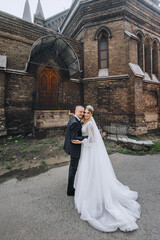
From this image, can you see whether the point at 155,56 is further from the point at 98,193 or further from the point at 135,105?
the point at 98,193

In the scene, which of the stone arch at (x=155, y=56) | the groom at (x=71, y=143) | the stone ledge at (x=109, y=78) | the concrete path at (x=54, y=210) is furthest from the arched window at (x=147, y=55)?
the groom at (x=71, y=143)

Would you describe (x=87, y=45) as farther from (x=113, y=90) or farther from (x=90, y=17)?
(x=113, y=90)

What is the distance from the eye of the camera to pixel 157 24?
33.2 feet

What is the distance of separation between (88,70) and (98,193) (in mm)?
9258

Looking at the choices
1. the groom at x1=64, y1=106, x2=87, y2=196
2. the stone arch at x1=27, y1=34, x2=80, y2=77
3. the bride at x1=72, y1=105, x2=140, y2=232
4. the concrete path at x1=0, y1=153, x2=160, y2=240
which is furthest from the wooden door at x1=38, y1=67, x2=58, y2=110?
the bride at x1=72, y1=105, x2=140, y2=232

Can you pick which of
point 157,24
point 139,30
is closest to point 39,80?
point 139,30

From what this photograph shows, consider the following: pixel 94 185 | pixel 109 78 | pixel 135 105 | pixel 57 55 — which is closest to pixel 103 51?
pixel 109 78

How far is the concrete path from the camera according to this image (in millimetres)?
1605

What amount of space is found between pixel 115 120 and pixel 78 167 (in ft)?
22.7

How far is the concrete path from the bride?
122 millimetres

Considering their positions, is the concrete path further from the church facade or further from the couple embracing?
the church facade

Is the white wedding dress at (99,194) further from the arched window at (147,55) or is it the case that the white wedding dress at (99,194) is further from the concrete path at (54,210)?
the arched window at (147,55)

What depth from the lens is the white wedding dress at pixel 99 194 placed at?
1734 mm

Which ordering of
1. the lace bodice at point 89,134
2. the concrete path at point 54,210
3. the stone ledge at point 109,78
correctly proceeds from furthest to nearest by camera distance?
the stone ledge at point 109,78, the lace bodice at point 89,134, the concrete path at point 54,210
